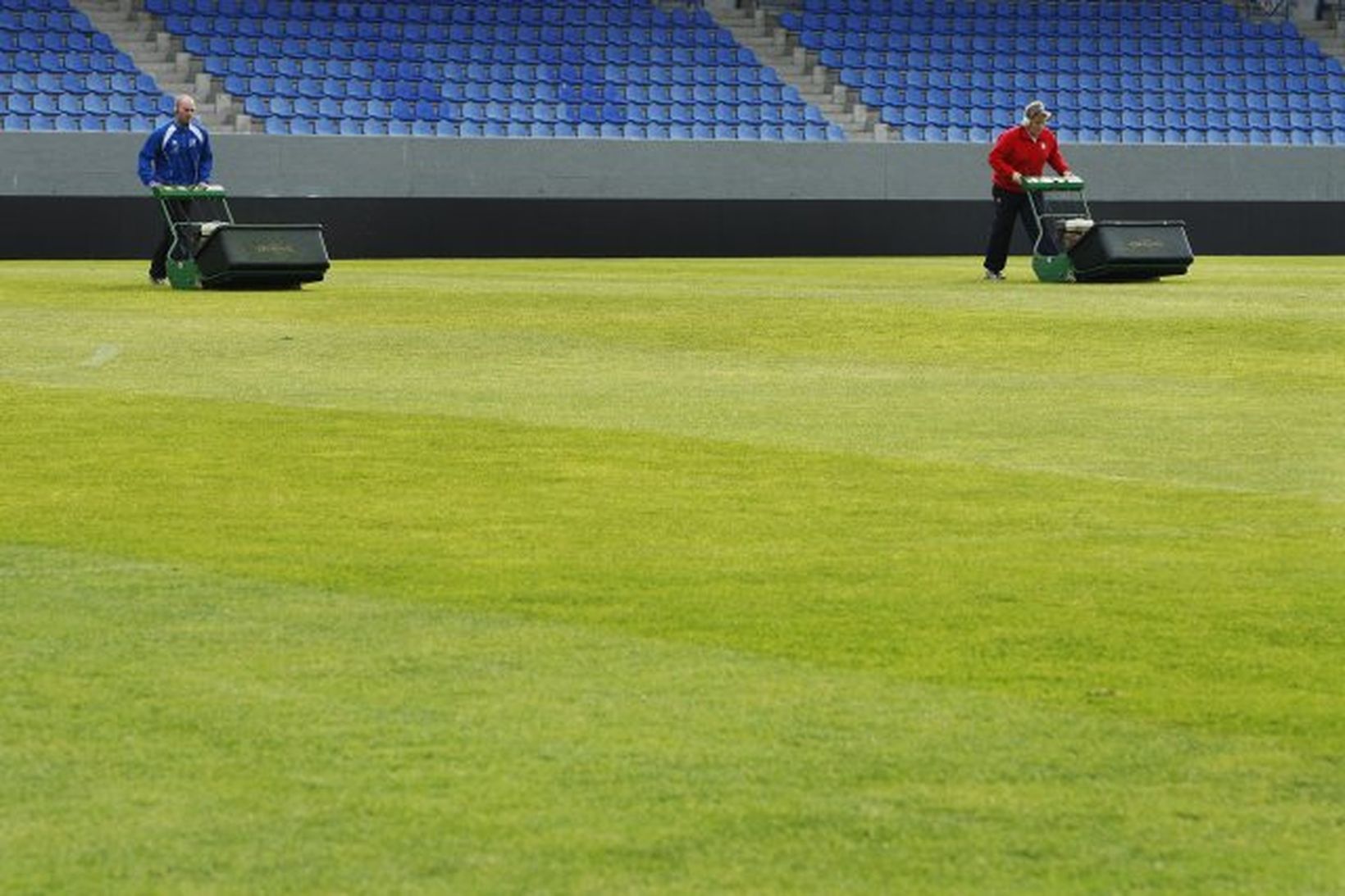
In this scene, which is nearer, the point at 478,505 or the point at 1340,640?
the point at 1340,640

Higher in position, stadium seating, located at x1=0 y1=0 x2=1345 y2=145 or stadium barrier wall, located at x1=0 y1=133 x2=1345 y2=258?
stadium seating, located at x1=0 y1=0 x2=1345 y2=145

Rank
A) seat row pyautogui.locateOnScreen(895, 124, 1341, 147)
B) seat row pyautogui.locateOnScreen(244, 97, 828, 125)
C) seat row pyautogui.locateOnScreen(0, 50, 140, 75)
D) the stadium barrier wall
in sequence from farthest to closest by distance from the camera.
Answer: seat row pyautogui.locateOnScreen(895, 124, 1341, 147)
seat row pyautogui.locateOnScreen(244, 97, 828, 125)
seat row pyautogui.locateOnScreen(0, 50, 140, 75)
the stadium barrier wall

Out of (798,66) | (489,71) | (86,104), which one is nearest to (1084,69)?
(798,66)

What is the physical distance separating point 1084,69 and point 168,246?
22111mm

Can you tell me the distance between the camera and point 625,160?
1635 inches

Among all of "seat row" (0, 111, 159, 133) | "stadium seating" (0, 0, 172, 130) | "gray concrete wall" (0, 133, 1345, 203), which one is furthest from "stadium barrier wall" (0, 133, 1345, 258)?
"stadium seating" (0, 0, 172, 130)

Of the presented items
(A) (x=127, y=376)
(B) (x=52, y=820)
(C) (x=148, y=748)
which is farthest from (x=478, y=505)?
(A) (x=127, y=376)

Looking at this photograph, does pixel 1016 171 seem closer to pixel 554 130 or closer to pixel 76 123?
pixel 554 130

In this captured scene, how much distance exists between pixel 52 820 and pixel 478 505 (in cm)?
539

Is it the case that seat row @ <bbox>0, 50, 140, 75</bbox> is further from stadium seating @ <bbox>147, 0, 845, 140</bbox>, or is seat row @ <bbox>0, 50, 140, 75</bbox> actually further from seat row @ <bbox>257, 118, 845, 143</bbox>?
seat row @ <bbox>257, 118, 845, 143</bbox>

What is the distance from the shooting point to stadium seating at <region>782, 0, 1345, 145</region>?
1773 inches

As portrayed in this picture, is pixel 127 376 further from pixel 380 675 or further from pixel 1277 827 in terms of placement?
pixel 1277 827

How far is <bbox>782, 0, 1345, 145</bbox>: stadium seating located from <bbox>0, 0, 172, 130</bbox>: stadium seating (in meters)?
11.5

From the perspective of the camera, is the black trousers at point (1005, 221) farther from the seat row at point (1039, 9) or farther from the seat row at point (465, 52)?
the seat row at point (1039, 9)
